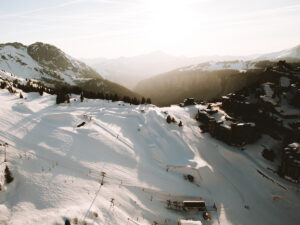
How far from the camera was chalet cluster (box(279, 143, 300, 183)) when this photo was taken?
2797 centimetres

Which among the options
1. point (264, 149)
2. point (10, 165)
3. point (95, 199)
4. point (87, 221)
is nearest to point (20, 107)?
point (10, 165)

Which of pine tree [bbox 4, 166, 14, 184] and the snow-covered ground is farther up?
pine tree [bbox 4, 166, 14, 184]

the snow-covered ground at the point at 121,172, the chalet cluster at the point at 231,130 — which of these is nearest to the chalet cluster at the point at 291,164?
the snow-covered ground at the point at 121,172

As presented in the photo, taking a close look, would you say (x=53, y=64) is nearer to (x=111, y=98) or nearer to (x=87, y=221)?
(x=111, y=98)

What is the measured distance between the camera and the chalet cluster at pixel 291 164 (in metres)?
28.0

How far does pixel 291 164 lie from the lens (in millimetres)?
28375

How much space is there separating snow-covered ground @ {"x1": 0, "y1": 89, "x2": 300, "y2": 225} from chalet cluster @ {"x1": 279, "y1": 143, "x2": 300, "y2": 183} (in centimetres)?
184

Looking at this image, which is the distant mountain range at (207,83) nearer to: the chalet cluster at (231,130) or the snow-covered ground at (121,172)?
the chalet cluster at (231,130)

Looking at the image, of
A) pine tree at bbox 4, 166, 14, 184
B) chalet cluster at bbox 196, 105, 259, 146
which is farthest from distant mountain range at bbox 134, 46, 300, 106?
pine tree at bbox 4, 166, 14, 184

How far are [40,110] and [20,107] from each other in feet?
10.9

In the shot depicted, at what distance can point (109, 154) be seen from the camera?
2617cm

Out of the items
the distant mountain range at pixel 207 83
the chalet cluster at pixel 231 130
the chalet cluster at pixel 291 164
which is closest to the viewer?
the chalet cluster at pixel 291 164

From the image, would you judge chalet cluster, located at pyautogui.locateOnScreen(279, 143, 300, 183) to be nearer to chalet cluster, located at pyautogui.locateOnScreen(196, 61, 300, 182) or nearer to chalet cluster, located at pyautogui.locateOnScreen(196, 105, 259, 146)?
chalet cluster, located at pyautogui.locateOnScreen(196, 61, 300, 182)

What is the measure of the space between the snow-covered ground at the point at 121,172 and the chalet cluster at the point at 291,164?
184 cm
